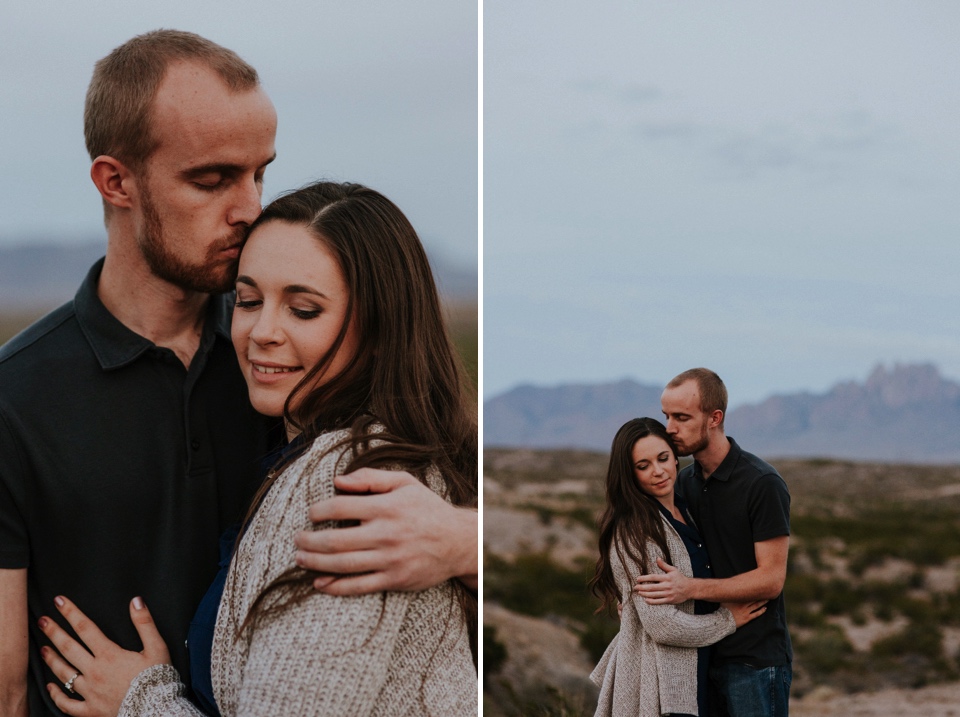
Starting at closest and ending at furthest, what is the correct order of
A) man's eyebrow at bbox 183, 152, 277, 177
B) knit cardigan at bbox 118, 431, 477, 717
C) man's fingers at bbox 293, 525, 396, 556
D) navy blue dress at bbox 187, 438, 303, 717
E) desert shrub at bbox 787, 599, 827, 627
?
knit cardigan at bbox 118, 431, 477, 717 → man's fingers at bbox 293, 525, 396, 556 → navy blue dress at bbox 187, 438, 303, 717 → man's eyebrow at bbox 183, 152, 277, 177 → desert shrub at bbox 787, 599, 827, 627

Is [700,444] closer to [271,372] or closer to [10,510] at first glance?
[271,372]

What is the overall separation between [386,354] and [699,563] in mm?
1320

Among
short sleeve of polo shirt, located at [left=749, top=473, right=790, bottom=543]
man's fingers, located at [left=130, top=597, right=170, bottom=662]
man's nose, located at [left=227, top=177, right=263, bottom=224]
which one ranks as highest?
man's nose, located at [left=227, top=177, right=263, bottom=224]

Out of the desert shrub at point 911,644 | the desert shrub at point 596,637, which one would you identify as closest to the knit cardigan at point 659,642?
the desert shrub at point 596,637

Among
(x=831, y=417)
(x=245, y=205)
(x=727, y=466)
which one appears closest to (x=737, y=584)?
(x=727, y=466)

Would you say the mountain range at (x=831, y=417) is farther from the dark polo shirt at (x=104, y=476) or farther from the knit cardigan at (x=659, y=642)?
the dark polo shirt at (x=104, y=476)

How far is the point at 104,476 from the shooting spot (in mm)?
2180

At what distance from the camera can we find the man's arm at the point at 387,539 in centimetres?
179

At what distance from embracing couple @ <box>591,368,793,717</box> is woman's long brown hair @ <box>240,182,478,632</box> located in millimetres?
881

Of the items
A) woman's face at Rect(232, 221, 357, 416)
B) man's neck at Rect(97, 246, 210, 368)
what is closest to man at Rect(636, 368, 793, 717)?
woman's face at Rect(232, 221, 357, 416)

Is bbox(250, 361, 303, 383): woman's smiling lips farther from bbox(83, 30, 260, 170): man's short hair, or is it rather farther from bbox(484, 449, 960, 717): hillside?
bbox(484, 449, 960, 717): hillside

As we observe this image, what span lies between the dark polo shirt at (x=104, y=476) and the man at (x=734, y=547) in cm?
134

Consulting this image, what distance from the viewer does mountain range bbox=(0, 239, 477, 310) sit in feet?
9.48

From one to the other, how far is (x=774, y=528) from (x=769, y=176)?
979 inches
